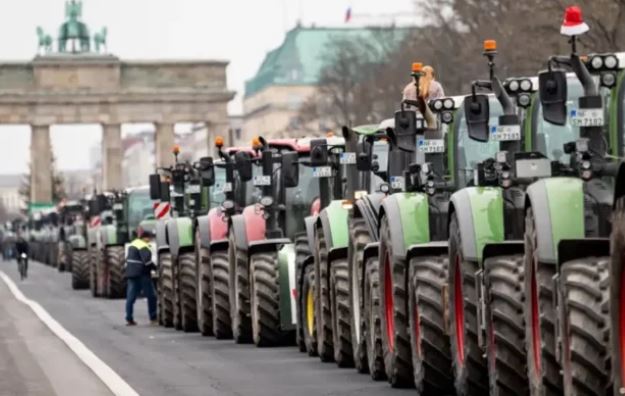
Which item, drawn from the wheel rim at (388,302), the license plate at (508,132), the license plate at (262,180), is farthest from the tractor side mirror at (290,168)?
the license plate at (508,132)

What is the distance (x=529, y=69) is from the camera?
72500 mm

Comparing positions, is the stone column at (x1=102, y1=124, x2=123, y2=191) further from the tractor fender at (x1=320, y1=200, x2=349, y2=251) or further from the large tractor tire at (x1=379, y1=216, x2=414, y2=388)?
the large tractor tire at (x1=379, y1=216, x2=414, y2=388)

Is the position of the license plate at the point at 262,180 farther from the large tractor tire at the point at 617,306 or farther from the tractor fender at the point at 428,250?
the large tractor tire at the point at 617,306

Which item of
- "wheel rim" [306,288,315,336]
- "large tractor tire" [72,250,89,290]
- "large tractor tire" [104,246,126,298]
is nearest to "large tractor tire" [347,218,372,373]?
"wheel rim" [306,288,315,336]

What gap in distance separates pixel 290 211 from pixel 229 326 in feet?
5.42

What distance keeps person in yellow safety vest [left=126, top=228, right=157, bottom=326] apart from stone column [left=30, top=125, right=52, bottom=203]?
11425cm

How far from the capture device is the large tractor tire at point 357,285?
21.7 m

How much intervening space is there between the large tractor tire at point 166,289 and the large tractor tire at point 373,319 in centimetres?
1295

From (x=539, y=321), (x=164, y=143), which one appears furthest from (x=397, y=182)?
(x=164, y=143)

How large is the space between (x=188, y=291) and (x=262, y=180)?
3724mm

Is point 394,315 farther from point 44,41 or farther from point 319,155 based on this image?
point 44,41

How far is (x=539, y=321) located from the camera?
15094mm

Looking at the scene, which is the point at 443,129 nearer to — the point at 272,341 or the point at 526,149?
the point at 526,149

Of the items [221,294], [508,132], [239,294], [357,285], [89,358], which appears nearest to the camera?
[508,132]
